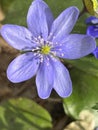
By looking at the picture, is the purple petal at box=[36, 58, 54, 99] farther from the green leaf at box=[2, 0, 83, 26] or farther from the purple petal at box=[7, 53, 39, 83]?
the green leaf at box=[2, 0, 83, 26]

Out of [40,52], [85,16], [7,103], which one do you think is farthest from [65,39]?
[7,103]

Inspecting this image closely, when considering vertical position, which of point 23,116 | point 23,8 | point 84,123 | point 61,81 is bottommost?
point 84,123

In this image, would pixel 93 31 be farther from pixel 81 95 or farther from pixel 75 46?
pixel 81 95

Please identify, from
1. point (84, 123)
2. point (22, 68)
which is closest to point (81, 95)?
point (84, 123)

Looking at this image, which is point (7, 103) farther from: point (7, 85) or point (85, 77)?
point (85, 77)

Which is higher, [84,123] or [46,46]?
[46,46]

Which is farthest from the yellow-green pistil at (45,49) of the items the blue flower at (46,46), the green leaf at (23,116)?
the green leaf at (23,116)

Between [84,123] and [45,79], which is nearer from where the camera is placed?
[45,79]
